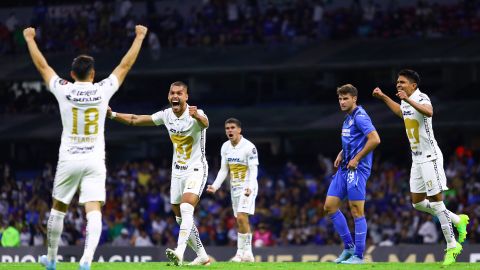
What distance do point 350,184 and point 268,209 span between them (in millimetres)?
17373

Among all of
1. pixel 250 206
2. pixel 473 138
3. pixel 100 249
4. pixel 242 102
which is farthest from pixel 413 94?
pixel 242 102

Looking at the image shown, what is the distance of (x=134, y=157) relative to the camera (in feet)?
138

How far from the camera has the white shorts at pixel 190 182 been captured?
53.4ft

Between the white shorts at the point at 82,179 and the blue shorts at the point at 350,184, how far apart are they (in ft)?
17.2

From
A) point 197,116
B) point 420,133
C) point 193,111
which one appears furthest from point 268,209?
point 193,111

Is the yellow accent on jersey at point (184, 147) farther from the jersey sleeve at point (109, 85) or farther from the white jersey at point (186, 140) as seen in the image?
the jersey sleeve at point (109, 85)

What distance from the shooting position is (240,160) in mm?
21281

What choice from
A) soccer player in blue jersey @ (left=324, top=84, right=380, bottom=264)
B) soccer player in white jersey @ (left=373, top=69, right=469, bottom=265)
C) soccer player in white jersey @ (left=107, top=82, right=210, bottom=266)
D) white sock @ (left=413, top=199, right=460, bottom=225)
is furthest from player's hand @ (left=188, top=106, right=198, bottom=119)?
white sock @ (left=413, top=199, right=460, bottom=225)

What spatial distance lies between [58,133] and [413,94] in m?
26.7

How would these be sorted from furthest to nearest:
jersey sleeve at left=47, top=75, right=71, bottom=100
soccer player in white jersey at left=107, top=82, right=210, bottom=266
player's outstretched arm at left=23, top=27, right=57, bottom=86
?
1. soccer player in white jersey at left=107, top=82, right=210, bottom=266
2. jersey sleeve at left=47, top=75, right=71, bottom=100
3. player's outstretched arm at left=23, top=27, right=57, bottom=86

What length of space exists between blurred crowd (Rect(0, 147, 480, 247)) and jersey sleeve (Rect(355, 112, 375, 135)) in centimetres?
1359

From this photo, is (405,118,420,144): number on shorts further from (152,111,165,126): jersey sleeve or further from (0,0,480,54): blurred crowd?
(0,0,480,54): blurred crowd

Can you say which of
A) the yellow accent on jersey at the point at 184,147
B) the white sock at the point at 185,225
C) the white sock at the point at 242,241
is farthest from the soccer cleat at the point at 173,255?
the white sock at the point at 242,241

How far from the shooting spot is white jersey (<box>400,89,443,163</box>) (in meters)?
16.4
